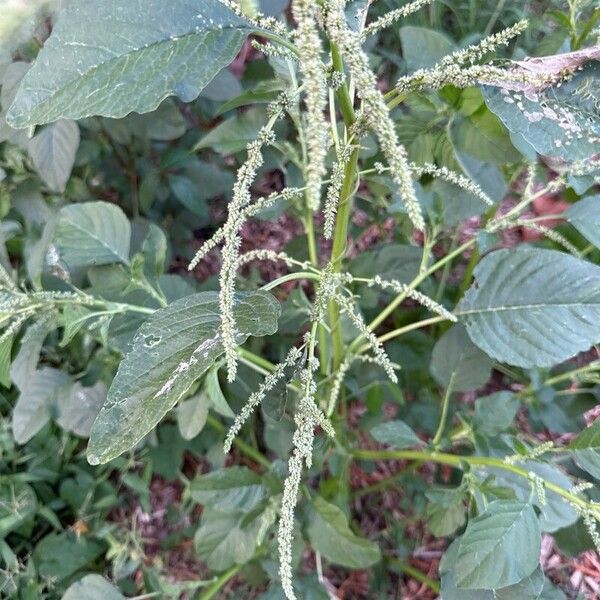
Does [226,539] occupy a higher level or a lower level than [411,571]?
higher

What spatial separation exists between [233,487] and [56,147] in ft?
Answer: 1.98

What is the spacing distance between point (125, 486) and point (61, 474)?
17 centimetres

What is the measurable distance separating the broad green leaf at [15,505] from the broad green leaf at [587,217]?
42.8 inches

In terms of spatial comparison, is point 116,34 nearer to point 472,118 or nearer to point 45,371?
point 472,118

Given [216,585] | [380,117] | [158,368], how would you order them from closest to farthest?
[380,117] → [158,368] → [216,585]

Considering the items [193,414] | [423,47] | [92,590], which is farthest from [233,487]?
[423,47]

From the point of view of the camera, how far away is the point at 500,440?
926 mm

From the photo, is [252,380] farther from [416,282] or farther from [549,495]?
[549,495]

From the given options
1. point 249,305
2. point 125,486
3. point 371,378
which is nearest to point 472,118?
point 249,305

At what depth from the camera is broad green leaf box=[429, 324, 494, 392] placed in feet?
3.23

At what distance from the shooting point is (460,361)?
3.27 ft

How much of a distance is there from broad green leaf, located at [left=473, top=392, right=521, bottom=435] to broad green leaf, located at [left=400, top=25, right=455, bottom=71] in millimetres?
500

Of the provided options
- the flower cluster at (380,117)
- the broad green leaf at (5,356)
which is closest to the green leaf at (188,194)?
the broad green leaf at (5,356)

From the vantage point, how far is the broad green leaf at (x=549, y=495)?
845 mm
